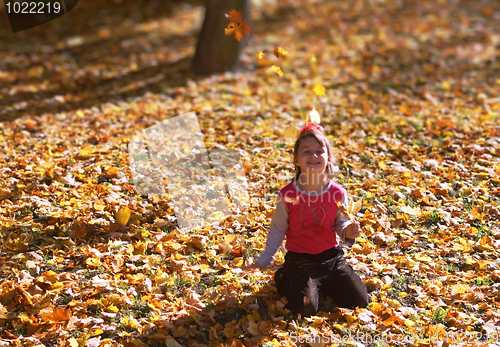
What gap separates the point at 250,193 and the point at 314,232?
139 cm

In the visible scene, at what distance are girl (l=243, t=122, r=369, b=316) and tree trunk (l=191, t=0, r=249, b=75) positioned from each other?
5.28 m

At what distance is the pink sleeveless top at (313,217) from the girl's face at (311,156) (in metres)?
0.18

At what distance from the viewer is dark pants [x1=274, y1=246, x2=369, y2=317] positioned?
3002 millimetres

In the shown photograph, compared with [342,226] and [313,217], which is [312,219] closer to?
[313,217]

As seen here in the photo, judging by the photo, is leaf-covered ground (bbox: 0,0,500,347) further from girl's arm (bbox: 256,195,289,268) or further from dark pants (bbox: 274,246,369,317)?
girl's arm (bbox: 256,195,289,268)

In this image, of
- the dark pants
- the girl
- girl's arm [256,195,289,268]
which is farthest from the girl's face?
the dark pants

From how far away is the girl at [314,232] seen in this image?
10.1 feet

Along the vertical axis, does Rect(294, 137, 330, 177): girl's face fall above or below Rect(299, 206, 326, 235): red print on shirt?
above

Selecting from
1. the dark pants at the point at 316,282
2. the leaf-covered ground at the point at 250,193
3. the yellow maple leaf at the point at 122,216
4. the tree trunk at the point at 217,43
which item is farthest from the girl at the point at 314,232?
the tree trunk at the point at 217,43

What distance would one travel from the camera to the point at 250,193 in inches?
175

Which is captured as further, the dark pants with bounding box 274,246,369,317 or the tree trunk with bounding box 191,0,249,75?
the tree trunk with bounding box 191,0,249,75

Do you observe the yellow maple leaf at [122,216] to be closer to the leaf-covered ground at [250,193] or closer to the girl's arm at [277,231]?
the leaf-covered ground at [250,193]

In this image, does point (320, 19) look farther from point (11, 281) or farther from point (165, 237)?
point (11, 281)

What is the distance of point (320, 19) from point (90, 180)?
346 inches
